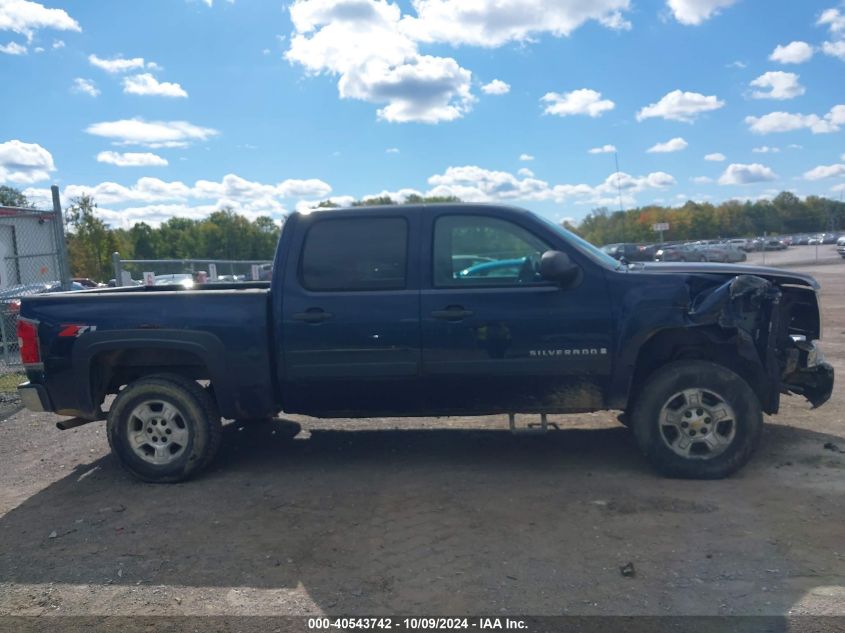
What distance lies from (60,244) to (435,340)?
7.50m

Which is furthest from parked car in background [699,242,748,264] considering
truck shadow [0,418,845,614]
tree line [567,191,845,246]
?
truck shadow [0,418,845,614]

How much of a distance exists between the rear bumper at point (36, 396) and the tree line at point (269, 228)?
262 cm

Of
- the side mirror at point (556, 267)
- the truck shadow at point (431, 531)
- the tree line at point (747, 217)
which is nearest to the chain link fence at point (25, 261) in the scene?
the truck shadow at point (431, 531)

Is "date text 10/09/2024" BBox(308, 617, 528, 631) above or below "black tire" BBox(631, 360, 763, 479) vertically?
below

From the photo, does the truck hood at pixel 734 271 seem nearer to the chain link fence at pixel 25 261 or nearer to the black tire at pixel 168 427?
the black tire at pixel 168 427

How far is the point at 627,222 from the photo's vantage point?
221 ft

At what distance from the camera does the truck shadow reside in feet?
12.3

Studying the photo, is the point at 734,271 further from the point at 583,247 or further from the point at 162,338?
the point at 162,338

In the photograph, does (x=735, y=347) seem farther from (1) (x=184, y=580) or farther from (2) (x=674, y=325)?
(1) (x=184, y=580)

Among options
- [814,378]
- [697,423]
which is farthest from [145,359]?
[814,378]

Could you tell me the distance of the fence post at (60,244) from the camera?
32.9 ft

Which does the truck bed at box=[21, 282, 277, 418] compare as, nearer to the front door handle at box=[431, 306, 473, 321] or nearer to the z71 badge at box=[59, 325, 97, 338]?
the z71 badge at box=[59, 325, 97, 338]

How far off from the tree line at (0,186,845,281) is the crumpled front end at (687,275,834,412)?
7.20 ft

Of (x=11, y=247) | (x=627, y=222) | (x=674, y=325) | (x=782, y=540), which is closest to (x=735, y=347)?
(x=674, y=325)
